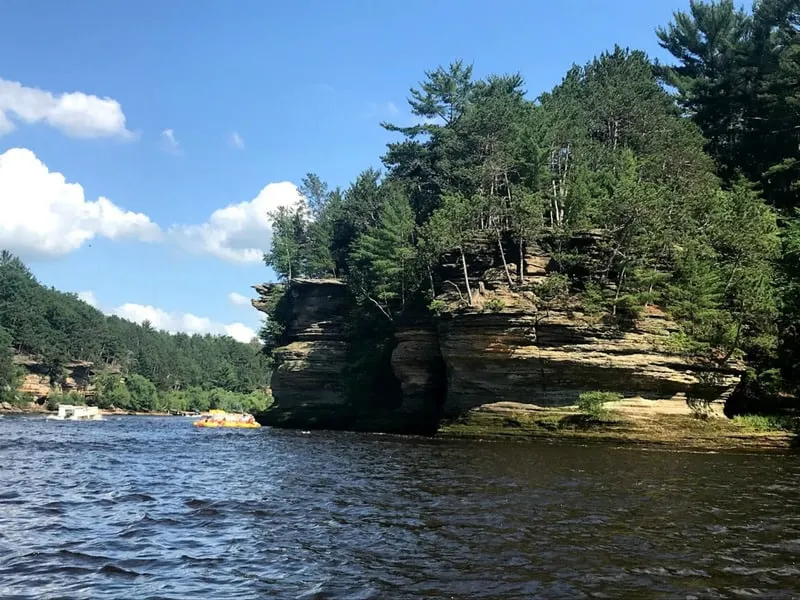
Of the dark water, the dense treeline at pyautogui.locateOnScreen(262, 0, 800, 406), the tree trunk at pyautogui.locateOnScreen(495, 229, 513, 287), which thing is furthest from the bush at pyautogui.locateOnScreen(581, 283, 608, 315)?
the dark water

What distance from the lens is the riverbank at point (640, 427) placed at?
1180 inches

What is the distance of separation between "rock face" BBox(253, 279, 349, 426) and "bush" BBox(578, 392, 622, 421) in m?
25.2

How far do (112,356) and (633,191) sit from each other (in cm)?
12356

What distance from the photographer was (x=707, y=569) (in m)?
9.74

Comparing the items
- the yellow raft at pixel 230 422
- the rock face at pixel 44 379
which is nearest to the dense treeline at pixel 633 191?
the yellow raft at pixel 230 422

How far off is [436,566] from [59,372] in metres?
121

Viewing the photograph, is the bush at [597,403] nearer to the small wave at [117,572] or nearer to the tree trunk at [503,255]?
the tree trunk at [503,255]

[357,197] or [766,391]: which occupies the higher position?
[357,197]

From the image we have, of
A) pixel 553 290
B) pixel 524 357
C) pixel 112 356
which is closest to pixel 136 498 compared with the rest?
pixel 524 357

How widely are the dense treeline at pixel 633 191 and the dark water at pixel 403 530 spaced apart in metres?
13.3

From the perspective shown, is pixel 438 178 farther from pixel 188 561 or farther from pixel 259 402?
pixel 259 402

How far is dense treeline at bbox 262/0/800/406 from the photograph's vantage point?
113 feet

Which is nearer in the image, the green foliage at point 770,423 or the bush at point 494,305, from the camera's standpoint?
the green foliage at point 770,423

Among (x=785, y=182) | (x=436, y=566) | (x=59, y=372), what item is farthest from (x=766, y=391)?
(x=59, y=372)
